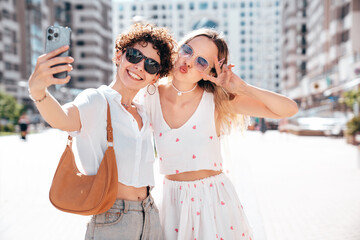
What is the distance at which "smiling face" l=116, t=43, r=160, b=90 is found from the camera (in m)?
2.39

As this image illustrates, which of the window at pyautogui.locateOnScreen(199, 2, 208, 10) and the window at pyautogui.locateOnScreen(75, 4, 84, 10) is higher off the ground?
the window at pyautogui.locateOnScreen(199, 2, 208, 10)

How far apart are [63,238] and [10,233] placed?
2.48ft

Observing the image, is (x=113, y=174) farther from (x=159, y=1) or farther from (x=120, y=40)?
(x=159, y=1)

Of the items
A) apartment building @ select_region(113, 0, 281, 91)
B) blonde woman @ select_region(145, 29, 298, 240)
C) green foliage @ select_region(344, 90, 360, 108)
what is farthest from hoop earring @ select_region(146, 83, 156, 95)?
apartment building @ select_region(113, 0, 281, 91)

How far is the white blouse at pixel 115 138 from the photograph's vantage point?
2.11 meters

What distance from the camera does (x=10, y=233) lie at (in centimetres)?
557

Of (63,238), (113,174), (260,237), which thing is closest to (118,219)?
(113,174)

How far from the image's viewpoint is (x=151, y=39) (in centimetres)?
246

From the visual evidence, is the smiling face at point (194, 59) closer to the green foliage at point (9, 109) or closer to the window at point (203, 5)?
the green foliage at point (9, 109)

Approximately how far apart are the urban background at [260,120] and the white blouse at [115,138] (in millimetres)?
217

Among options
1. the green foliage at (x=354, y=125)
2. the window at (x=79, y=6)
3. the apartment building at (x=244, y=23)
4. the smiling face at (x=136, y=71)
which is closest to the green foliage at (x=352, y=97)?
the green foliage at (x=354, y=125)

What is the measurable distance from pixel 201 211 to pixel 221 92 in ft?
2.71

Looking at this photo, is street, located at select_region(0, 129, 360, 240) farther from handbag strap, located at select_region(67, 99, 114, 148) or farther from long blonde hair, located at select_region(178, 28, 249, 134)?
handbag strap, located at select_region(67, 99, 114, 148)

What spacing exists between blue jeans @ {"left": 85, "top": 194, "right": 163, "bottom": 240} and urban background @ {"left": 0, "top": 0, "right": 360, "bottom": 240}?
2.29ft
